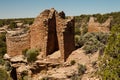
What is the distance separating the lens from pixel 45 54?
22.9 m

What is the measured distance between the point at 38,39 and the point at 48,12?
2087mm

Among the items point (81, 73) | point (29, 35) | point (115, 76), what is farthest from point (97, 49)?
point (115, 76)

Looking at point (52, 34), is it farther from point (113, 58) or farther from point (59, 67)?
point (113, 58)

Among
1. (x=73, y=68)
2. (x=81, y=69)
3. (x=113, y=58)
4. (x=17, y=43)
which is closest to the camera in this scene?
(x=113, y=58)

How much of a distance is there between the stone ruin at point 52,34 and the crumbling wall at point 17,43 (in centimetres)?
31

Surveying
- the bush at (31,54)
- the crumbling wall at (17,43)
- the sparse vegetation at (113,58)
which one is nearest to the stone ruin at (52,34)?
the crumbling wall at (17,43)

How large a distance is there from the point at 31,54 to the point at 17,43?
9.63ft

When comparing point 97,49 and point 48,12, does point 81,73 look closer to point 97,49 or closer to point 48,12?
point 97,49

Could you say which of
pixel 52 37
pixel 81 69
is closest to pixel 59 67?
pixel 81 69

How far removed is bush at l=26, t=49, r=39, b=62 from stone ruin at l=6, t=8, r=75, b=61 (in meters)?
0.50

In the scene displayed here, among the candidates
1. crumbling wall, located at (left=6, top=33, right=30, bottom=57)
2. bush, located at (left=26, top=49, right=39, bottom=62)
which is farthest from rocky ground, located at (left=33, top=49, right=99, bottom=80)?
crumbling wall, located at (left=6, top=33, right=30, bottom=57)

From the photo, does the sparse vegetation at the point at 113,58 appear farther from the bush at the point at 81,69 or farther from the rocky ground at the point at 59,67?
the bush at the point at 81,69

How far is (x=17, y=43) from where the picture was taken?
83.1 feet

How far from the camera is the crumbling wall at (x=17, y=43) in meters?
25.1
